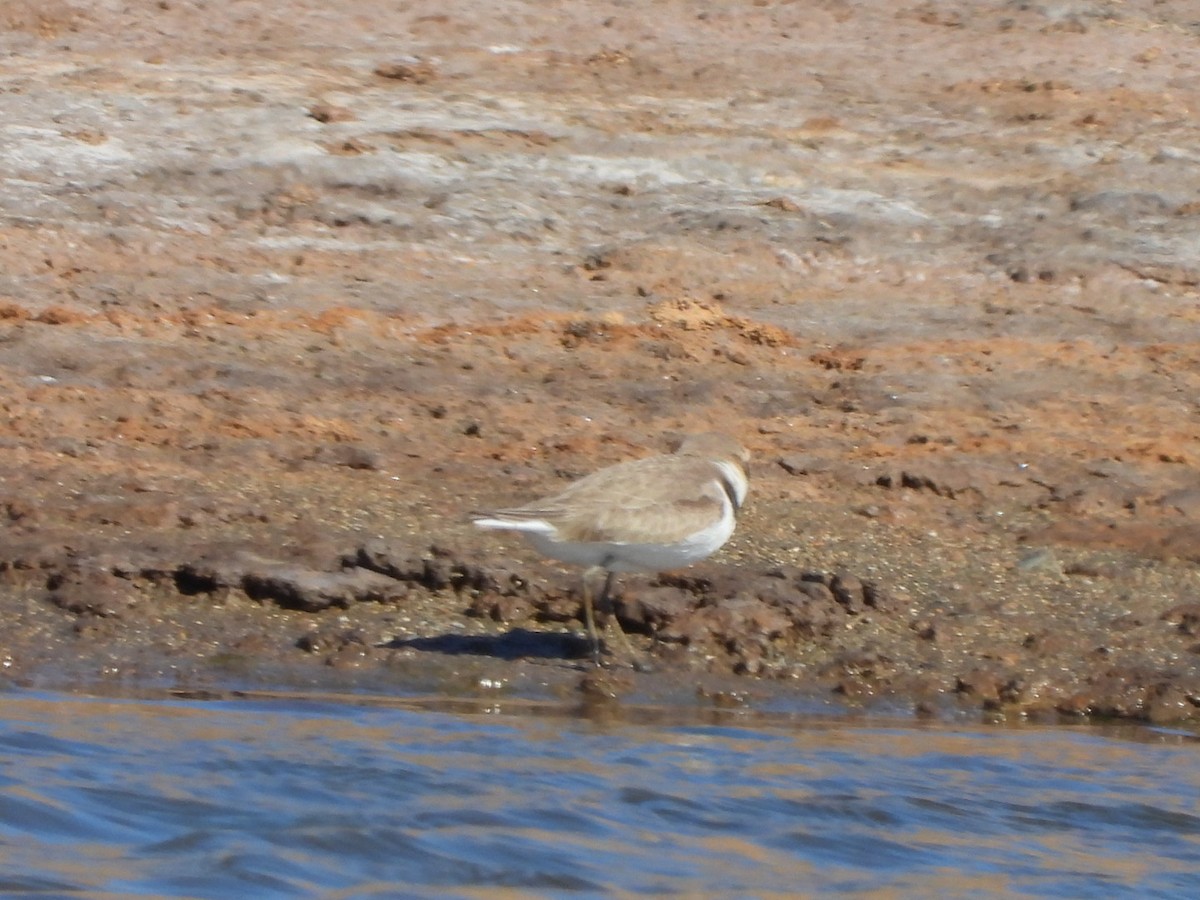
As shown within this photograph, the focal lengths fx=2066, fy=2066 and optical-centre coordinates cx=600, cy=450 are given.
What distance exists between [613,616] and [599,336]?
470 centimetres

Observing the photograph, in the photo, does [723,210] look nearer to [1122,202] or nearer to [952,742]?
[1122,202]

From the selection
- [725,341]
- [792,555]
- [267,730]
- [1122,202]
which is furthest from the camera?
[1122,202]

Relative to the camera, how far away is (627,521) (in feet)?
26.7

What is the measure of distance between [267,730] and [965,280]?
8863 mm

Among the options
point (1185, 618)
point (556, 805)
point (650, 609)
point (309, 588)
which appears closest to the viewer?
point (556, 805)

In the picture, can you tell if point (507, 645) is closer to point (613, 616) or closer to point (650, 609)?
point (613, 616)

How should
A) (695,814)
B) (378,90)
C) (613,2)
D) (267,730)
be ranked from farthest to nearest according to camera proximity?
(613,2)
(378,90)
(267,730)
(695,814)

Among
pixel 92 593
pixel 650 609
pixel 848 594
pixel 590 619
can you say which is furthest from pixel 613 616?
pixel 92 593

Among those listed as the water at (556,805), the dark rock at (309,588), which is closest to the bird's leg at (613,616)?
the water at (556,805)

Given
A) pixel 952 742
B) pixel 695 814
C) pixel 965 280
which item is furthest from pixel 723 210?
pixel 695 814

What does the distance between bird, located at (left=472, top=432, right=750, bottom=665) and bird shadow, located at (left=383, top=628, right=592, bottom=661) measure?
0.16m

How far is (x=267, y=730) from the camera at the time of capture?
7227mm

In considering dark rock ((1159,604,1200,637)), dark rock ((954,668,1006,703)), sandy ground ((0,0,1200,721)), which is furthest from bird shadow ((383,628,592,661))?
dark rock ((1159,604,1200,637))

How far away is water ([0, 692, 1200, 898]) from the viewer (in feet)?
19.4
